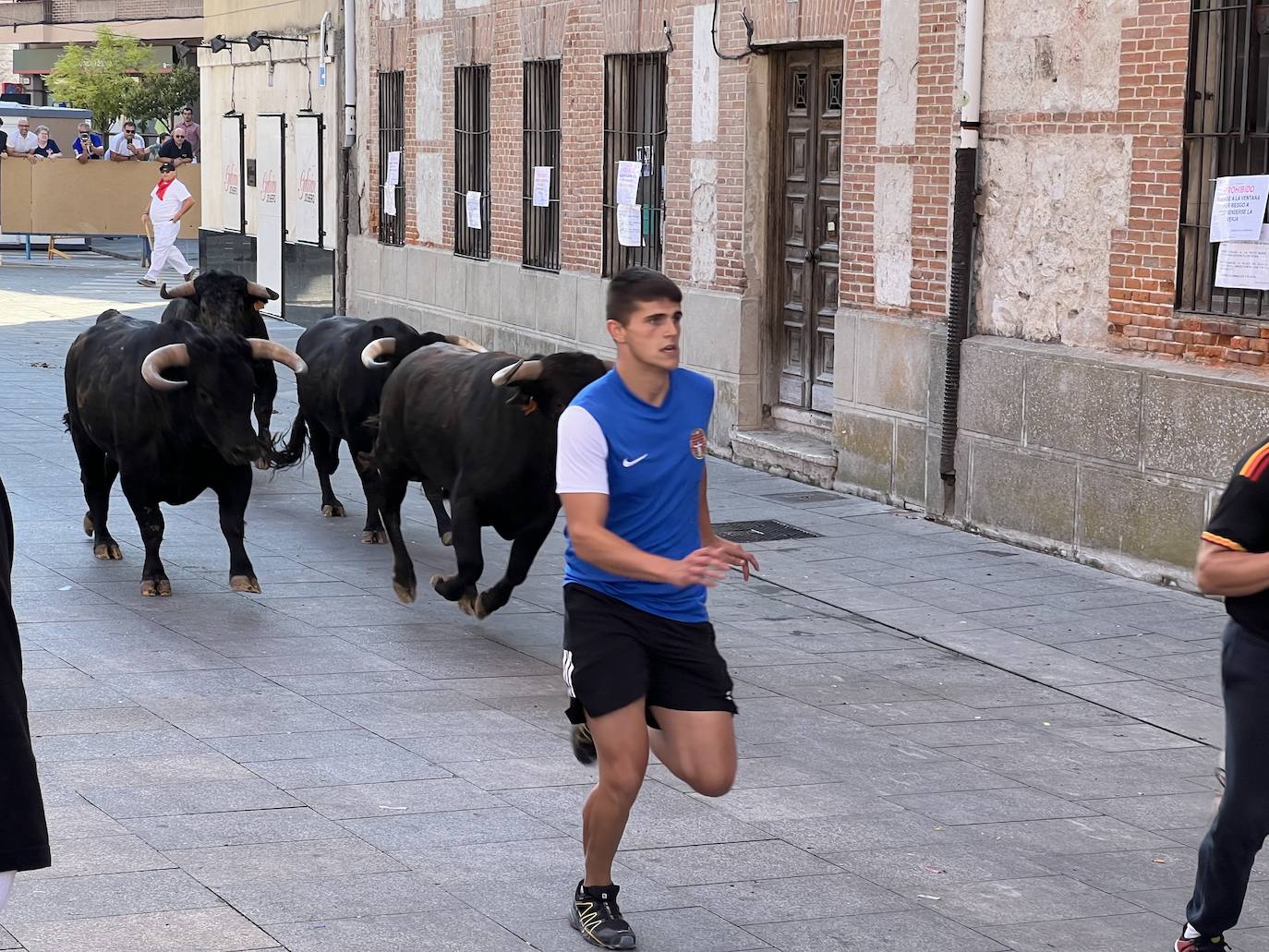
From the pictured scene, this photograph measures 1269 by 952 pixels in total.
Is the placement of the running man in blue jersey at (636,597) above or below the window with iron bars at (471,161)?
below

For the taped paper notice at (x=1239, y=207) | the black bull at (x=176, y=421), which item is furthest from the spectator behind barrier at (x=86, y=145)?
the taped paper notice at (x=1239, y=207)

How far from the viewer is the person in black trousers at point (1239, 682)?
4824 mm

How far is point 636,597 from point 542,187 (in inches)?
542

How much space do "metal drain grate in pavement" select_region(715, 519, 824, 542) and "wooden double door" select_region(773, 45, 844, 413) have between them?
2.10m

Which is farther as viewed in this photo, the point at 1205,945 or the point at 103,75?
the point at 103,75

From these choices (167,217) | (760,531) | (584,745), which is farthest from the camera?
(167,217)

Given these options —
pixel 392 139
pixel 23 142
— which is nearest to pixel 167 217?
pixel 392 139

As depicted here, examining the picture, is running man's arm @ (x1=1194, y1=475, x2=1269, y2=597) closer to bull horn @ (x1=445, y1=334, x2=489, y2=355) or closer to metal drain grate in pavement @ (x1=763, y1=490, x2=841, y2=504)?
bull horn @ (x1=445, y1=334, x2=489, y2=355)

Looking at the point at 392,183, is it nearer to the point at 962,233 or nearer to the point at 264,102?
the point at 264,102

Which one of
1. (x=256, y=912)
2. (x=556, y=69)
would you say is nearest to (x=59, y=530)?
(x=256, y=912)

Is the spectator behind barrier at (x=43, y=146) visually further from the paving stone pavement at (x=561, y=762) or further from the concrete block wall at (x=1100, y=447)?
the concrete block wall at (x=1100, y=447)

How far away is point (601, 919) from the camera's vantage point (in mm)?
5480

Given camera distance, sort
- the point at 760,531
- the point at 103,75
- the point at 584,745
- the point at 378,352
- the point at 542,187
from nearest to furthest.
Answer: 1. the point at 584,745
2. the point at 378,352
3. the point at 760,531
4. the point at 542,187
5. the point at 103,75

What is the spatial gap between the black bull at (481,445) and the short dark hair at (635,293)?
3.01 meters
